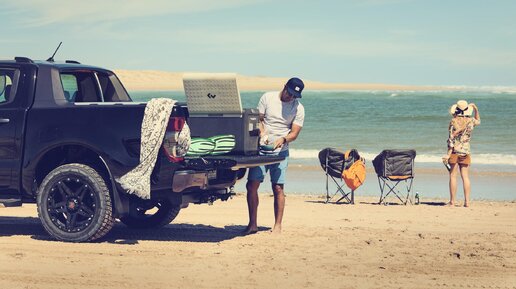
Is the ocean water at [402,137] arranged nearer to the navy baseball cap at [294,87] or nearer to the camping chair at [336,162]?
the camping chair at [336,162]

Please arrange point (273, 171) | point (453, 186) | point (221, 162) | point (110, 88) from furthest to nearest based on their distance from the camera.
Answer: point (453, 186), point (110, 88), point (273, 171), point (221, 162)

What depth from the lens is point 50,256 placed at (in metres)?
9.03

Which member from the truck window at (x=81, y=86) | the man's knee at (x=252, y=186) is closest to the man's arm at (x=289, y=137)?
the man's knee at (x=252, y=186)

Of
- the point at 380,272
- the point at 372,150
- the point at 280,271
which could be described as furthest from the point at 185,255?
the point at 372,150

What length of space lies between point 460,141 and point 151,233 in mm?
5758

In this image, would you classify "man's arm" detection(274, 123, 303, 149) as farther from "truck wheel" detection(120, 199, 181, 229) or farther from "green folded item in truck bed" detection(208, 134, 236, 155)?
"truck wheel" detection(120, 199, 181, 229)

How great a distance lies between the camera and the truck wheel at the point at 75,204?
959 centimetres

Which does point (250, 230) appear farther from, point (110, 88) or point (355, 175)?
point (355, 175)

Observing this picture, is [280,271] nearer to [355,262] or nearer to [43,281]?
[355,262]

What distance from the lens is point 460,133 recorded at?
47.7 feet

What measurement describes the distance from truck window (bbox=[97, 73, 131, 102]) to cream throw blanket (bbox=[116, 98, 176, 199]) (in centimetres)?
173

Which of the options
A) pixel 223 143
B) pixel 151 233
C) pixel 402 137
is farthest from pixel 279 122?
pixel 402 137

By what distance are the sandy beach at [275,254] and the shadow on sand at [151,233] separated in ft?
0.04

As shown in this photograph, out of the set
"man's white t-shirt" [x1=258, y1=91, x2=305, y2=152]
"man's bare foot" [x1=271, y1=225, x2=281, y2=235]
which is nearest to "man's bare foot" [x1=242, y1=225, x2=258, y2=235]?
"man's bare foot" [x1=271, y1=225, x2=281, y2=235]
